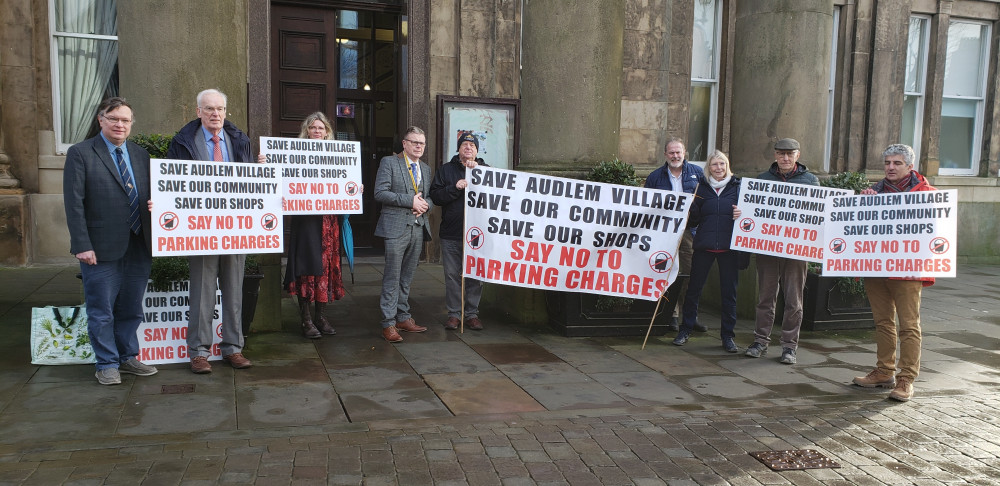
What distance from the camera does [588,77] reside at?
8305 mm

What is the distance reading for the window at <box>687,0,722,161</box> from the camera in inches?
564

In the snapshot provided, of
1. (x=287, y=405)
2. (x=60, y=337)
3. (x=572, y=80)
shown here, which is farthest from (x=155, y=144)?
(x=572, y=80)

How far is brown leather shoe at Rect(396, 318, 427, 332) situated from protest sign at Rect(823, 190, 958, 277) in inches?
146

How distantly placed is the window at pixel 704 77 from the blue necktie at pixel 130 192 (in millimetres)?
10595

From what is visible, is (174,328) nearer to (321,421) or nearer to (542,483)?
(321,421)

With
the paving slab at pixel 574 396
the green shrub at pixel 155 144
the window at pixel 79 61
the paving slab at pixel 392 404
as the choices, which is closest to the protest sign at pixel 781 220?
the paving slab at pixel 574 396

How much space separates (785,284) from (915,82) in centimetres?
1074

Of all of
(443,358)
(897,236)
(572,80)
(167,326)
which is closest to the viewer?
(897,236)

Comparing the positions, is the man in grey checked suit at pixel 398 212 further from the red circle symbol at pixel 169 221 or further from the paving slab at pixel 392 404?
the red circle symbol at pixel 169 221

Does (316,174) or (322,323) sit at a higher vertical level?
(316,174)

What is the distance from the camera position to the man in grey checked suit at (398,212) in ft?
24.1

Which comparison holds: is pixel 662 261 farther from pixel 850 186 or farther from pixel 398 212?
pixel 398 212

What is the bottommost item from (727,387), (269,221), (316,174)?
(727,387)

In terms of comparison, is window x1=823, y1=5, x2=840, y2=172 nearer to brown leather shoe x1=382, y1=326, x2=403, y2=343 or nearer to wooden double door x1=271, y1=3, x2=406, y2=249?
wooden double door x1=271, y1=3, x2=406, y2=249
